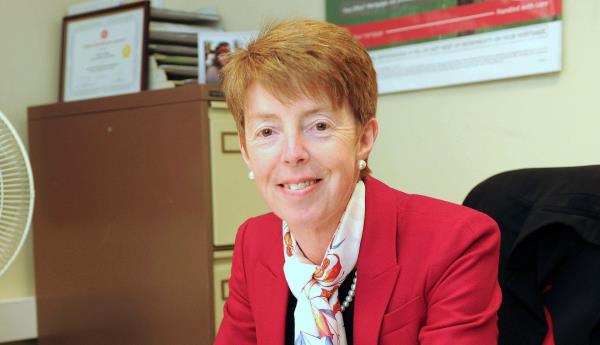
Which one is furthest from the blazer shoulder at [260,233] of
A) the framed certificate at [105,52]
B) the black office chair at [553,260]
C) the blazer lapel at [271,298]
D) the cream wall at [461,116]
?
the framed certificate at [105,52]

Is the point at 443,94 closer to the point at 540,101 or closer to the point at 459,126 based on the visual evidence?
the point at 459,126

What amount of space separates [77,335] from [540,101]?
1576 millimetres

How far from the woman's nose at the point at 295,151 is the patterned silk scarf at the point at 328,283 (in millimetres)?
146

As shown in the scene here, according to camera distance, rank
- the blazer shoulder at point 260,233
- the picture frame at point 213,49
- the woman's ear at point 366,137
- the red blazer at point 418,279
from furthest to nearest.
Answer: the picture frame at point 213,49, the blazer shoulder at point 260,233, the woman's ear at point 366,137, the red blazer at point 418,279

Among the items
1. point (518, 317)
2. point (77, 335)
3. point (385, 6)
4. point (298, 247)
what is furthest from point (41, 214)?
point (518, 317)

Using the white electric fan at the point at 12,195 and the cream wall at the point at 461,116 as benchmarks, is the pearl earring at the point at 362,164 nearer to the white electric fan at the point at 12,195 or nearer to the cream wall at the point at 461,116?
the cream wall at the point at 461,116

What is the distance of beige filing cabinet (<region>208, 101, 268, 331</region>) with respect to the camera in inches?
81.9

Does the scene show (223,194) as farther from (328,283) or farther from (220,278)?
(328,283)

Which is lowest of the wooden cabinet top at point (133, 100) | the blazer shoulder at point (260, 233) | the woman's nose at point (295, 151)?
the blazer shoulder at point (260, 233)

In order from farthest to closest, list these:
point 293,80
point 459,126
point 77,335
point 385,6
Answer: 1. point 77,335
2. point 385,6
3. point 459,126
4. point 293,80

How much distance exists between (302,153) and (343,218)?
0.15 meters

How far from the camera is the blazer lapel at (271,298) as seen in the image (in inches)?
52.5

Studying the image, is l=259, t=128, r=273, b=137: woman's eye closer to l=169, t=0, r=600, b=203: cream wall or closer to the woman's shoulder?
the woman's shoulder

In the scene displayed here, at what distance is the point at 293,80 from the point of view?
3.86 ft
